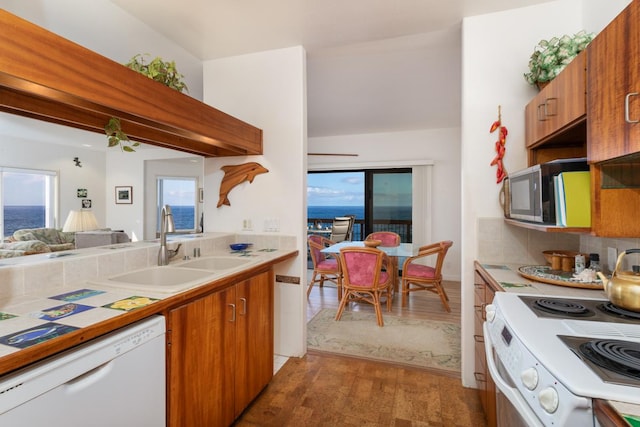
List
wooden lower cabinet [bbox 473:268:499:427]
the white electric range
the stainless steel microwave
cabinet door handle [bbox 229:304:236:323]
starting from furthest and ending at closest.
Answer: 1. cabinet door handle [bbox 229:304:236:323]
2. wooden lower cabinet [bbox 473:268:499:427]
3. the stainless steel microwave
4. the white electric range

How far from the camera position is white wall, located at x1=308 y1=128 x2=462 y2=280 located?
5145mm

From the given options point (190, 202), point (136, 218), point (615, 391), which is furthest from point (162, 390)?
point (136, 218)

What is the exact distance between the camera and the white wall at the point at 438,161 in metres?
5.14

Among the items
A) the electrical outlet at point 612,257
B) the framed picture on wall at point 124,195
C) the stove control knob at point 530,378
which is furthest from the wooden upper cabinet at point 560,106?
the framed picture on wall at point 124,195

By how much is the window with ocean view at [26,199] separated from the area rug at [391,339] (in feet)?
17.0

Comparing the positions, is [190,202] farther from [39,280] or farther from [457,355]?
[457,355]

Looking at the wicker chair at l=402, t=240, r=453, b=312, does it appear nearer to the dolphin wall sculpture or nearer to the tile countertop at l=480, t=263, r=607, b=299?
the tile countertop at l=480, t=263, r=607, b=299

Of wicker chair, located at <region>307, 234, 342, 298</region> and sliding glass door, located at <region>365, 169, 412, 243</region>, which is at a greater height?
sliding glass door, located at <region>365, 169, 412, 243</region>

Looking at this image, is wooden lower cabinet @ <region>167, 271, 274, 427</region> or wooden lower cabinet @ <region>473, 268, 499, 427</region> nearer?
wooden lower cabinet @ <region>167, 271, 274, 427</region>

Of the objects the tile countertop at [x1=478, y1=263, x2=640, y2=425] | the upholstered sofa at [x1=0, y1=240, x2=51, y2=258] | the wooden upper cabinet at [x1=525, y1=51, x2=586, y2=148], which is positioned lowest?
the upholstered sofa at [x1=0, y1=240, x2=51, y2=258]

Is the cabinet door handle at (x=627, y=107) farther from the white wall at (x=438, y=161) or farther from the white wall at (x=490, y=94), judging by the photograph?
the white wall at (x=438, y=161)

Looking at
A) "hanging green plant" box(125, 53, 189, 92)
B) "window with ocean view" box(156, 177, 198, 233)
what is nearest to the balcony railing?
"window with ocean view" box(156, 177, 198, 233)

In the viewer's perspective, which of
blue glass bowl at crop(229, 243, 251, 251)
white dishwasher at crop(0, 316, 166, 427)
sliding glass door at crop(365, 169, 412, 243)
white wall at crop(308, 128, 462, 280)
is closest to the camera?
white dishwasher at crop(0, 316, 166, 427)

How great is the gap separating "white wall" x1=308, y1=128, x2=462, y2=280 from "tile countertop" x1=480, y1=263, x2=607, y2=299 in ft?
11.7
